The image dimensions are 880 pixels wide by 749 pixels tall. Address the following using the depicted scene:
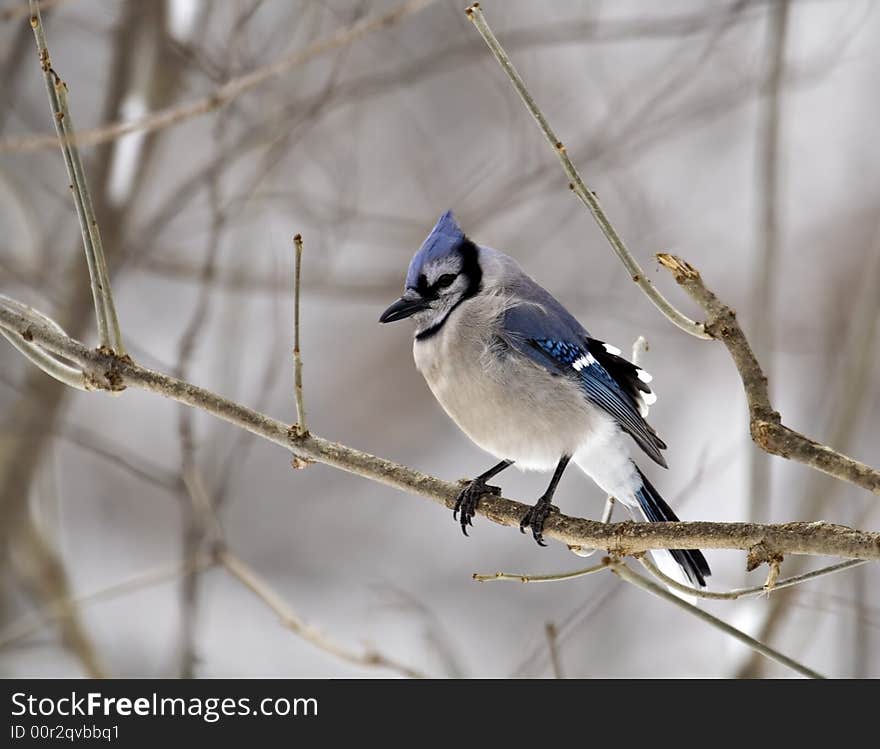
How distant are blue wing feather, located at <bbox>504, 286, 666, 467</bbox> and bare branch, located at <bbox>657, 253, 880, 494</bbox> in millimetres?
857

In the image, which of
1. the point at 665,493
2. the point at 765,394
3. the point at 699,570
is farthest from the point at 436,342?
the point at 665,493

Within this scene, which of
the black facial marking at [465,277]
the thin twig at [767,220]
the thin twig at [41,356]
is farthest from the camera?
the thin twig at [767,220]

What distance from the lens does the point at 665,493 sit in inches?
198

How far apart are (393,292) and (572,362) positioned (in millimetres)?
1087

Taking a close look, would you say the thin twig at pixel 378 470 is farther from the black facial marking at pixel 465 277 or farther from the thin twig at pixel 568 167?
the black facial marking at pixel 465 277

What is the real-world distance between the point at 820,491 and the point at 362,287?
64.7 inches

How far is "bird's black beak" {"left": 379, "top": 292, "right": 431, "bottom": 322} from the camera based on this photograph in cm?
263

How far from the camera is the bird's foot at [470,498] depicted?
2.34 metres

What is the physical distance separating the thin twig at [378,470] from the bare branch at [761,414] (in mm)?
Answer: 112

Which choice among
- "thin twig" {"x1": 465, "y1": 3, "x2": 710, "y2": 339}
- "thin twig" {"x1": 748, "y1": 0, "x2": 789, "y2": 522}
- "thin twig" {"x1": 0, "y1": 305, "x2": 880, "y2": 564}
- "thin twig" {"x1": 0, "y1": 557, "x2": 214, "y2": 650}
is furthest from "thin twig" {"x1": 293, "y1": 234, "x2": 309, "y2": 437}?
"thin twig" {"x1": 748, "y1": 0, "x2": 789, "y2": 522}

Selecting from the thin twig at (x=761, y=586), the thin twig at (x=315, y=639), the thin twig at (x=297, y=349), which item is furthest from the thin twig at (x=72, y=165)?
the thin twig at (x=761, y=586)

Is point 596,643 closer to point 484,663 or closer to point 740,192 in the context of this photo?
point 484,663

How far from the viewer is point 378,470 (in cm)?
205

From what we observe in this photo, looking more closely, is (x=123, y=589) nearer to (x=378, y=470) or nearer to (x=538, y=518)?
(x=378, y=470)
